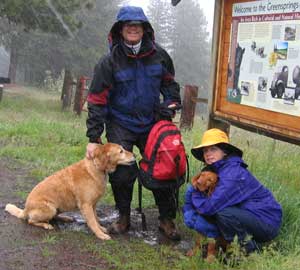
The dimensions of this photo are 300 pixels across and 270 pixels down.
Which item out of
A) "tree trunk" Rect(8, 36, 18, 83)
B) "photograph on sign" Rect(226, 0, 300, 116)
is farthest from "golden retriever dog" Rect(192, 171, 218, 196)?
"tree trunk" Rect(8, 36, 18, 83)

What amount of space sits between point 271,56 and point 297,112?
65 centimetres

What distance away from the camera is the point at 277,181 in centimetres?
545

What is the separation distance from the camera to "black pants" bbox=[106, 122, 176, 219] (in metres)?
4.81

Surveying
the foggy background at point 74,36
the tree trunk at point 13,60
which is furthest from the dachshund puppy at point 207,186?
the tree trunk at point 13,60

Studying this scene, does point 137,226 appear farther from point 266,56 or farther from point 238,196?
point 266,56

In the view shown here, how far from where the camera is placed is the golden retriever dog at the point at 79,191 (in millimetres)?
4711

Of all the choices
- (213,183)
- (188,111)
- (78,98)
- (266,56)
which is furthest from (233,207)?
(78,98)

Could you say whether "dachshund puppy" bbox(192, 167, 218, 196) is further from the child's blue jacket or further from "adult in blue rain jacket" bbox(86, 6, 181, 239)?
"adult in blue rain jacket" bbox(86, 6, 181, 239)

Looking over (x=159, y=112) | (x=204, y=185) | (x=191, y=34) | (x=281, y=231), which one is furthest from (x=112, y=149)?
(x=191, y=34)

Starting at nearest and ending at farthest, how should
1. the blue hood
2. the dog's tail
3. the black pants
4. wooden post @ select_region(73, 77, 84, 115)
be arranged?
the blue hood → the black pants → the dog's tail → wooden post @ select_region(73, 77, 84, 115)

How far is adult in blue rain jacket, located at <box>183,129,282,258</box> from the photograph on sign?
90 cm

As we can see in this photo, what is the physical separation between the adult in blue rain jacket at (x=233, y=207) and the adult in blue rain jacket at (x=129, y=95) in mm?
664

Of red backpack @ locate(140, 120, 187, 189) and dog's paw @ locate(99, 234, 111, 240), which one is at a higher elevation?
red backpack @ locate(140, 120, 187, 189)

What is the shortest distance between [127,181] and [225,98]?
1763 mm
